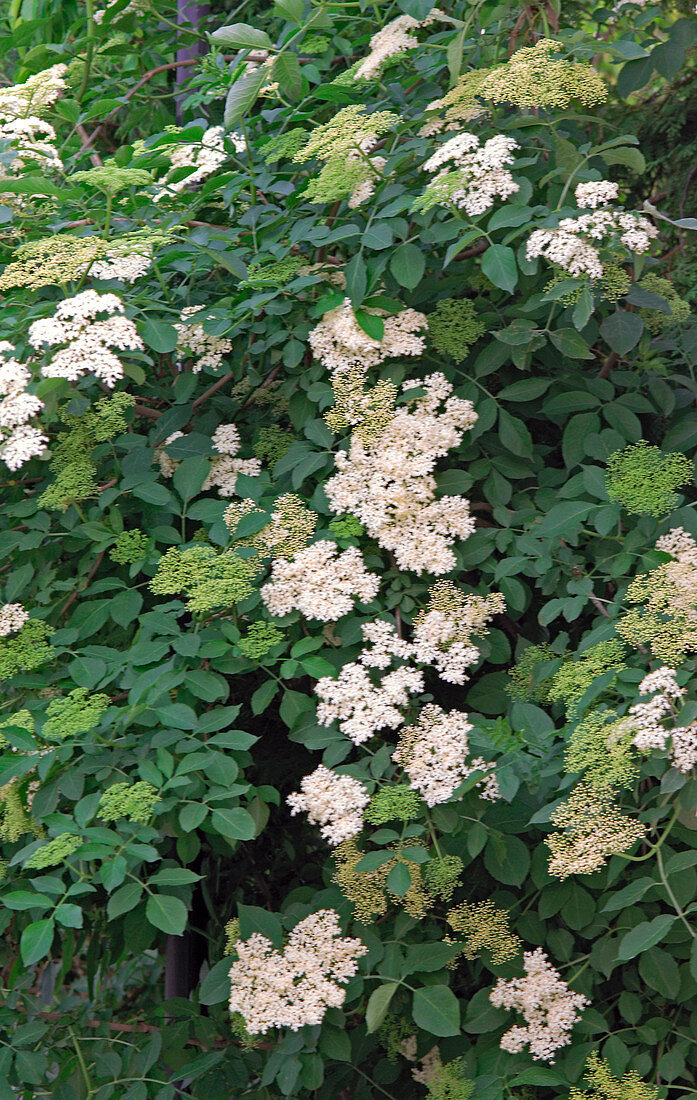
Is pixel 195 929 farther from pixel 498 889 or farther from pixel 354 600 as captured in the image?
pixel 354 600

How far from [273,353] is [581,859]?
3.55ft

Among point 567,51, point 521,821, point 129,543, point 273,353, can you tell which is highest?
point 567,51

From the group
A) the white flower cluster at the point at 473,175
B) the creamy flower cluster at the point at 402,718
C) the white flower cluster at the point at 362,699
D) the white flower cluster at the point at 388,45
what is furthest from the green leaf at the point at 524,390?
the white flower cluster at the point at 388,45

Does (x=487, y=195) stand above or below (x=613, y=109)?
above

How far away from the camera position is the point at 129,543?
1.94m

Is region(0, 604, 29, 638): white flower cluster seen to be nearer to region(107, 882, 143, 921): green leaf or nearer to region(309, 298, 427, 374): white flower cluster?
region(107, 882, 143, 921): green leaf

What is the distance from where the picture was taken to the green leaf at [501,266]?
1673 millimetres

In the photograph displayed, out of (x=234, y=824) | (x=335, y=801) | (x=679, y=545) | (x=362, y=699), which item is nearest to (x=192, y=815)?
(x=234, y=824)

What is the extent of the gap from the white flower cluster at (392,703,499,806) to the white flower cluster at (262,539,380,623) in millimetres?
234

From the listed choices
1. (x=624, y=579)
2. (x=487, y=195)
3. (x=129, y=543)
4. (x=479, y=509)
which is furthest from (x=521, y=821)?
(x=487, y=195)

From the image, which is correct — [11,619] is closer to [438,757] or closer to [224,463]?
[224,463]

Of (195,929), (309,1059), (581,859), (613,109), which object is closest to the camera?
(581,859)

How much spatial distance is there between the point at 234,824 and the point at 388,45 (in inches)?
57.6

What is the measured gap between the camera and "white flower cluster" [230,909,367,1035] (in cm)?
159
